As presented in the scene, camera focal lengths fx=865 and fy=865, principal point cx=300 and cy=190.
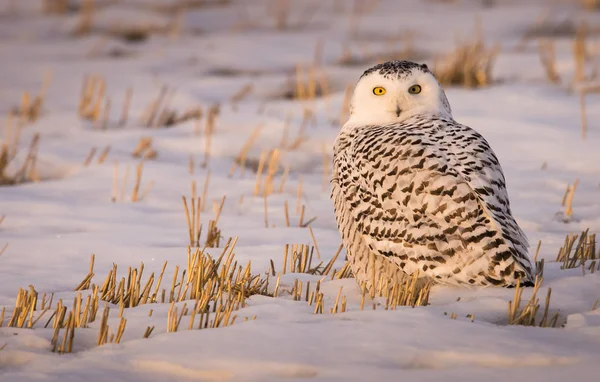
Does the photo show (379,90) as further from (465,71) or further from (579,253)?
(465,71)

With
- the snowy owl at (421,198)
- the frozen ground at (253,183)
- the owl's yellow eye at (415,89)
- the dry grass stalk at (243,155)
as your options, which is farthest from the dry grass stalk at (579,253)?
the dry grass stalk at (243,155)

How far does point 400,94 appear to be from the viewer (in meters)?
4.69

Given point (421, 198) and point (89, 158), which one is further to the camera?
point (89, 158)

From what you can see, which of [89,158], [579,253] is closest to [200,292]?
[579,253]

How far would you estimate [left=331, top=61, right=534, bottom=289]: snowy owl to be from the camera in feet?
12.7

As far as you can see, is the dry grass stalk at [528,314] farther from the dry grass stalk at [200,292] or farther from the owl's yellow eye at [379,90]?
the owl's yellow eye at [379,90]

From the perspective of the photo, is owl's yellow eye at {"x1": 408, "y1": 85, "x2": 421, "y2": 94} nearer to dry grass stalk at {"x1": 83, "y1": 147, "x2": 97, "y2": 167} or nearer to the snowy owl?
the snowy owl

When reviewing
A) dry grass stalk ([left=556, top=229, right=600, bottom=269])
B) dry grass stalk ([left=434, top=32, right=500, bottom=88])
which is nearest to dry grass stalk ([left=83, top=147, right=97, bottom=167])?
dry grass stalk ([left=434, top=32, right=500, bottom=88])

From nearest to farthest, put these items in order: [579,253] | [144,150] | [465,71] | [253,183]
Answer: [579,253]
[253,183]
[144,150]
[465,71]

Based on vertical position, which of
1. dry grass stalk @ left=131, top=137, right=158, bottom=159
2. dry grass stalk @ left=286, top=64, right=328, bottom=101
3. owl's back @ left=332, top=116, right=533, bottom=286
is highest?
dry grass stalk @ left=286, top=64, right=328, bottom=101

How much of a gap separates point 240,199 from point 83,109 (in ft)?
12.4

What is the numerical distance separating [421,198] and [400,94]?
896 millimetres

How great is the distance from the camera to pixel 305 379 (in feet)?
10.3

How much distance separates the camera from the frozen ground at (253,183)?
10.9 feet
